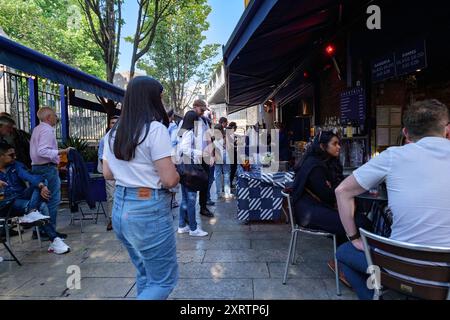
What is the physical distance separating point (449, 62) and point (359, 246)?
435 centimetres

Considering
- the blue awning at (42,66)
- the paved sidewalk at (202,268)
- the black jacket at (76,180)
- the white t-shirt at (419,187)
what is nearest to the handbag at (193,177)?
the paved sidewalk at (202,268)

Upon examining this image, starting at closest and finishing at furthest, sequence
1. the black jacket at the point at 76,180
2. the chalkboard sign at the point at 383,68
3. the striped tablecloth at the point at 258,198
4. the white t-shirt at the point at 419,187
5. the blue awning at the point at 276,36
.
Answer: the white t-shirt at the point at 419,187 < the blue awning at the point at 276,36 < the chalkboard sign at the point at 383,68 < the black jacket at the point at 76,180 < the striped tablecloth at the point at 258,198

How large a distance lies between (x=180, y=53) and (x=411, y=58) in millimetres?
18676

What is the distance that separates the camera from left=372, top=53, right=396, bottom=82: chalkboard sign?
188 inches

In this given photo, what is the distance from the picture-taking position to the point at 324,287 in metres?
3.10

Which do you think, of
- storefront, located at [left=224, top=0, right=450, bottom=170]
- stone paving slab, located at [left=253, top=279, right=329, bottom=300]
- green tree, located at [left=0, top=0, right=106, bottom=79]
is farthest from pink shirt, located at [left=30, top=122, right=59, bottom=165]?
green tree, located at [left=0, top=0, right=106, bottom=79]

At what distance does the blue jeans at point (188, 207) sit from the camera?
15.3 ft

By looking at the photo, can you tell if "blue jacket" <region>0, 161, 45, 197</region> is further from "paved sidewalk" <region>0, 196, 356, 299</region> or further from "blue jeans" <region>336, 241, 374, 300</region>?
"blue jeans" <region>336, 241, 374, 300</region>

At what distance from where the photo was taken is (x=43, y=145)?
4332mm

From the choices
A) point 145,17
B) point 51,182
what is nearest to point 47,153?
point 51,182

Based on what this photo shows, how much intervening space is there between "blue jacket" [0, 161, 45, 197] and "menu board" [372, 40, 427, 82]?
532 cm

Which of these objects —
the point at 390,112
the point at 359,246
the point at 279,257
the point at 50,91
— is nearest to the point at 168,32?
the point at 50,91

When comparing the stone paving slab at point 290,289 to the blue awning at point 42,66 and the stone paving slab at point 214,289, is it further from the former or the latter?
the blue awning at point 42,66

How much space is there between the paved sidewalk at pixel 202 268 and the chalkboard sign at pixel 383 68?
2.73 metres
